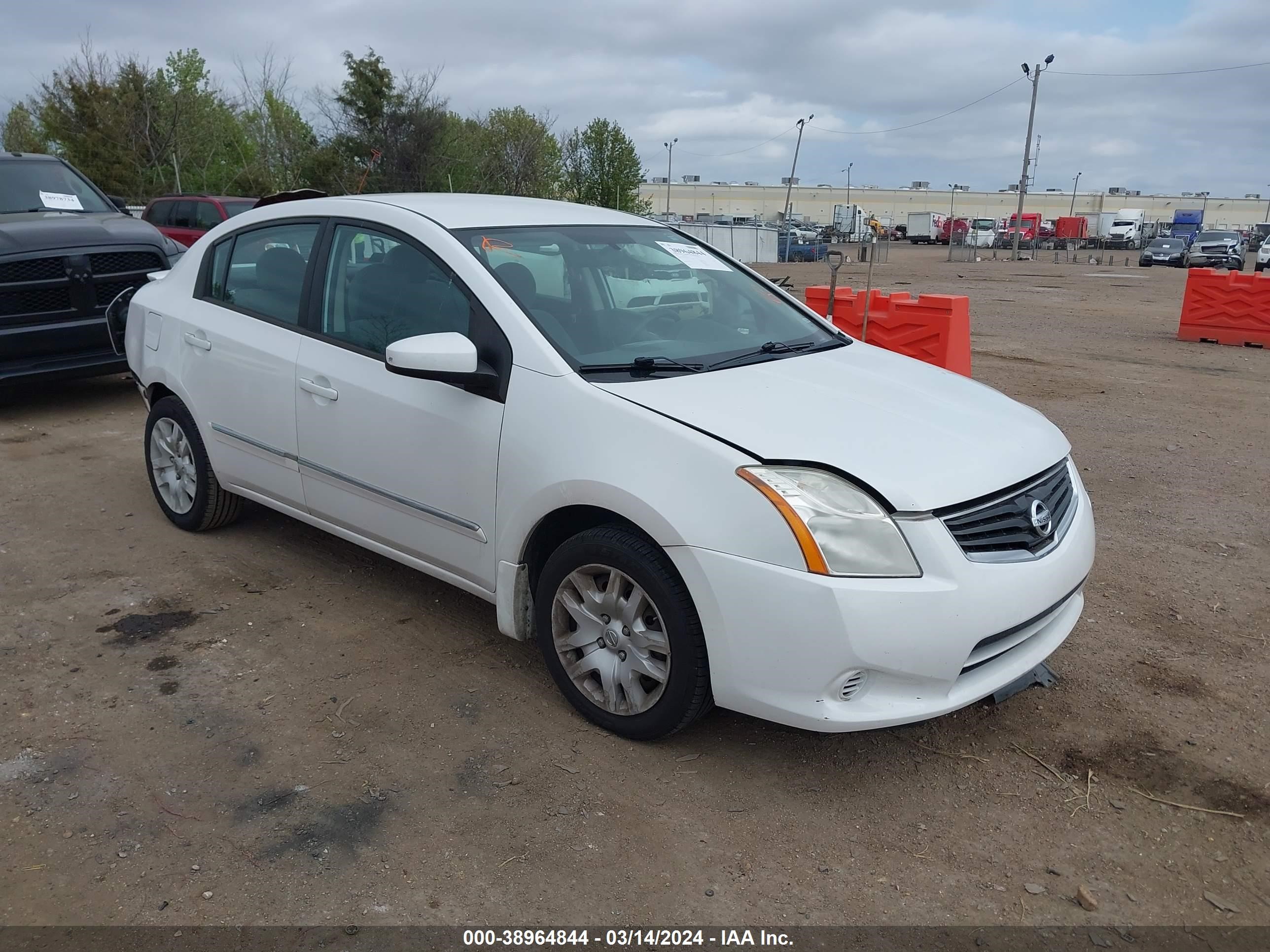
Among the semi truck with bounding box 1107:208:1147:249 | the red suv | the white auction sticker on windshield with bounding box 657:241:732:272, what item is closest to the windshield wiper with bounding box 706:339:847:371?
the white auction sticker on windshield with bounding box 657:241:732:272

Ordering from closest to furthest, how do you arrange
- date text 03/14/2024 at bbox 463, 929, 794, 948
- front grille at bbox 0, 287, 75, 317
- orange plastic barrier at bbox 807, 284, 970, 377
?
date text 03/14/2024 at bbox 463, 929, 794, 948 → front grille at bbox 0, 287, 75, 317 → orange plastic barrier at bbox 807, 284, 970, 377

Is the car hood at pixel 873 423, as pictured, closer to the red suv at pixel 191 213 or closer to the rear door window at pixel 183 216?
the red suv at pixel 191 213

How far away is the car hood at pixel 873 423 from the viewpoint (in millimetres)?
2861

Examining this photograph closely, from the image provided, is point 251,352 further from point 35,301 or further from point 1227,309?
point 1227,309

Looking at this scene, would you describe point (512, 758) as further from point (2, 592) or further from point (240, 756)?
point (2, 592)

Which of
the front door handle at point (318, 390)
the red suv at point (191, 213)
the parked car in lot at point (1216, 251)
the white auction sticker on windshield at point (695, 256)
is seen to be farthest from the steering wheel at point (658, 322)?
the parked car in lot at point (1216, 251)

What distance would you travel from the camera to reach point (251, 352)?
14.2ft

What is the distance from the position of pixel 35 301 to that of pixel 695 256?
5.64m

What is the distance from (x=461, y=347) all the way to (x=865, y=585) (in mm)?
1536

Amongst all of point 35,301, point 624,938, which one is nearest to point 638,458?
point 624,938

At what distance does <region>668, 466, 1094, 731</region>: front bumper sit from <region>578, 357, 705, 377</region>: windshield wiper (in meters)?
0.75

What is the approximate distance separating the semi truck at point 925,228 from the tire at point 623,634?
255 ft

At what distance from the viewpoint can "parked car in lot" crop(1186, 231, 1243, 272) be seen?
42125 mm

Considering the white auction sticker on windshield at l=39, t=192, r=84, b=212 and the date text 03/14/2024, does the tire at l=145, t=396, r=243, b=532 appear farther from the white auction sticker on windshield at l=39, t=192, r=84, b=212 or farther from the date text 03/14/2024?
the white auction sticker on windshield at l=39, t=192, r=84, b=212
